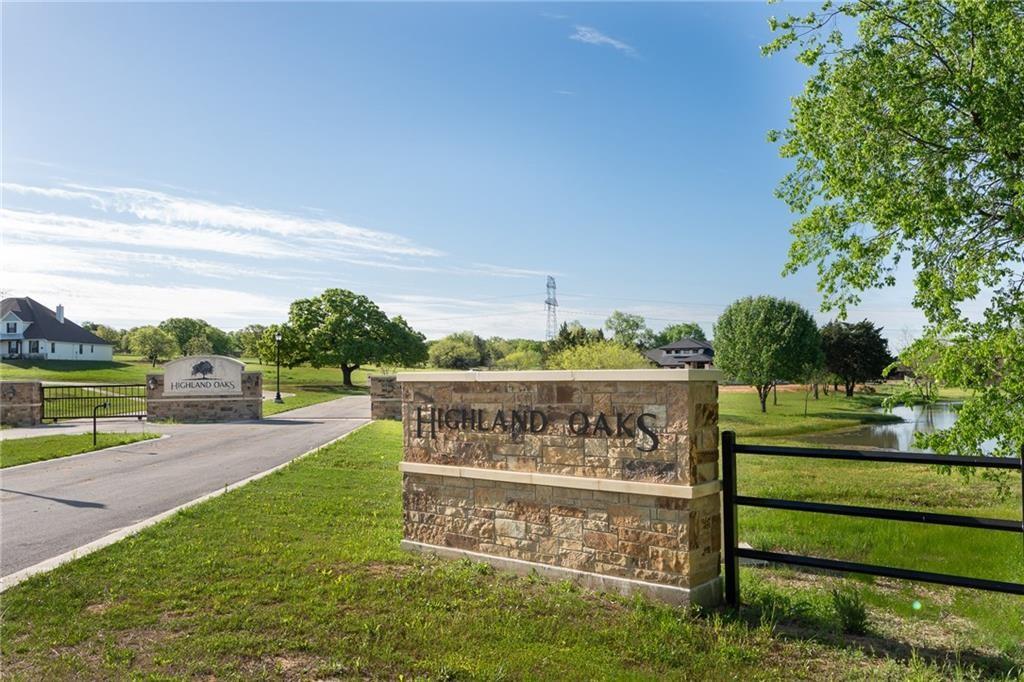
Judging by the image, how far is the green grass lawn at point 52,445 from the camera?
48.9 feet

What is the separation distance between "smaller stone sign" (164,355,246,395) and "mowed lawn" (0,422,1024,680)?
777 inches

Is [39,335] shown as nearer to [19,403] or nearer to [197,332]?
[197,332]

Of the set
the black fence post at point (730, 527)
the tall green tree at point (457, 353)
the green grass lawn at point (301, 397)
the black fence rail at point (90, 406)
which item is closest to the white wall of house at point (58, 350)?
the green grass lawn at point (301, 397)

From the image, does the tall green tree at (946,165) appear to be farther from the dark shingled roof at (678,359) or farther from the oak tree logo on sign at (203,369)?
the dark shingled roof at (678,359)

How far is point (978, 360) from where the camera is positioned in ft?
33.5

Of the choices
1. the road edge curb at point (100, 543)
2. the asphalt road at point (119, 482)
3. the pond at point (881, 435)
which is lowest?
the pond at point (881, 435)

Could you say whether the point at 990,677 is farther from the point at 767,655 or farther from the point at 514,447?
the point at 514,447

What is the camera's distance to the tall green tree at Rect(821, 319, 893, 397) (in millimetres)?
58844

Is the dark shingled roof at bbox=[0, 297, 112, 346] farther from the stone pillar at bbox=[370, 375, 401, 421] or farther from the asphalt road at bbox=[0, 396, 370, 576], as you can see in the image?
the asphalt road at bbox=[0, 396, 370, 576]

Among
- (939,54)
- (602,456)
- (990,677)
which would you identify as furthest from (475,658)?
(939,54)

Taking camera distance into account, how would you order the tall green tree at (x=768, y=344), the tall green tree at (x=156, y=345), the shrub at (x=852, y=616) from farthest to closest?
the tall green tree at (x=156, y=345) → the tall green tree at (x=768, y=344) → the shrub at (x=852, y=616)

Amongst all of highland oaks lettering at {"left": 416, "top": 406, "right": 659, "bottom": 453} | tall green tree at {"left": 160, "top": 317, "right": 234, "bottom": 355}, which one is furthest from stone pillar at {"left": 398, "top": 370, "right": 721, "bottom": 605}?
tall green tree at {"left": 160, "top": 317, "right": 234, "bottom": 355}

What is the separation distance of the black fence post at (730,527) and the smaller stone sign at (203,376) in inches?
916

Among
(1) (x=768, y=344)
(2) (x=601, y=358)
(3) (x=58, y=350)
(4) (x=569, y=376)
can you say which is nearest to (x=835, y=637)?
(4) (x=569, y=376)
